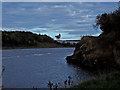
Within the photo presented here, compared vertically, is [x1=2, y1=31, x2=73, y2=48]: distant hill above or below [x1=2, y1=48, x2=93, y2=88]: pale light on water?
above

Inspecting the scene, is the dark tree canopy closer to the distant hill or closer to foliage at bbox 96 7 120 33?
foliage at bbox 96 7 120 33

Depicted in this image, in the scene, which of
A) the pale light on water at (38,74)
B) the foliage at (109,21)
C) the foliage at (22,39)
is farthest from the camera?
the foliage at (22,39)

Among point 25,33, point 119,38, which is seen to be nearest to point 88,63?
point 119,38

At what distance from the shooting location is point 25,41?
12488 cm

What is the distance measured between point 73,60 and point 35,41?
290ft

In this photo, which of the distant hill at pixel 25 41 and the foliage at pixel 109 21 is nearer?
the foliage at pixel 109 21

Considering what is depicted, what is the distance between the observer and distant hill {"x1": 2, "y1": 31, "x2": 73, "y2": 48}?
393ft

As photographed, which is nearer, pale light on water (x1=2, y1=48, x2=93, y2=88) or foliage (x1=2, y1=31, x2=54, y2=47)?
pale light on water (x1=2, y1=48, x2=93, y2=88)

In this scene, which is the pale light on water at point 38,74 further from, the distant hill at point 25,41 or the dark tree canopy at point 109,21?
the distant hill at point 25,41

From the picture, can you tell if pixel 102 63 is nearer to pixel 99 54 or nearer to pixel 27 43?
pixel 99 54

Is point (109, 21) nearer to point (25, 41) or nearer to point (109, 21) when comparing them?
point (109, 21)

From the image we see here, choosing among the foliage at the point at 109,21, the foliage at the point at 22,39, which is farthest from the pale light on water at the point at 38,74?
the foliage at the point at 22,39

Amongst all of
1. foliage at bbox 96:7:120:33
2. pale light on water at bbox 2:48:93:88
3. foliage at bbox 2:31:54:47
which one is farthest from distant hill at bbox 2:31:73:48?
foliage at bbox 96:7:120:33

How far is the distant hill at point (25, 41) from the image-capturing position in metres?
120
